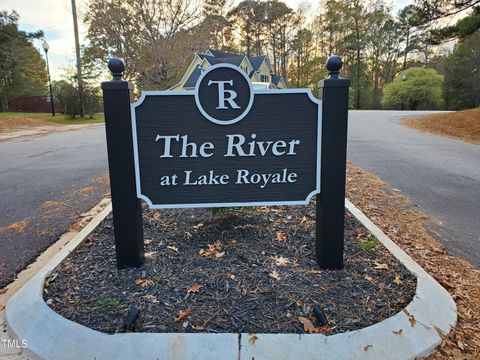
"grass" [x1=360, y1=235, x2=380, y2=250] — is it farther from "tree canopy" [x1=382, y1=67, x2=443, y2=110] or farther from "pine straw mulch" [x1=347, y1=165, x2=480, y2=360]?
"tree canopy" [x1=382, y1=67, x2=443, y2=110]

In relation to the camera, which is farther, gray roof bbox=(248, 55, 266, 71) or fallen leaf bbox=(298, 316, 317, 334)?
A: gray roof bbox=(248, 55, 266, 71)

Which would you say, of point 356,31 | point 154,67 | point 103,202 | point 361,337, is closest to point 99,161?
point 103,202

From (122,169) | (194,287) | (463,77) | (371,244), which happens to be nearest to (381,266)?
(371,244)

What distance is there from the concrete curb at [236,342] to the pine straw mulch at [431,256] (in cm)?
10

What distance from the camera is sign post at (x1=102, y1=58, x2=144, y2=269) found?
2.33m

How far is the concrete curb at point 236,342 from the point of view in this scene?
1728 mm

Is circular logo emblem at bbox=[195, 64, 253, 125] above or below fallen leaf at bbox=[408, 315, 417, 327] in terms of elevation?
above

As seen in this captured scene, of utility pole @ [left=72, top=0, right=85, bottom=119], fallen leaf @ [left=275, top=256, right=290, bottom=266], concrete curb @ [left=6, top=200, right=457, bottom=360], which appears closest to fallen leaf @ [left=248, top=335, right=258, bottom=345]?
concrete curb @ [left=6, top=200, right=457, bottom=360]

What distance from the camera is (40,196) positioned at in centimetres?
504

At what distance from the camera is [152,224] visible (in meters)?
3.39

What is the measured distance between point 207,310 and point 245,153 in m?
1.08

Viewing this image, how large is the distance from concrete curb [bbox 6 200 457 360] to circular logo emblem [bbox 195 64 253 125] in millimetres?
1405

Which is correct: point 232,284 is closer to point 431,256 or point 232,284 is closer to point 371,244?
point 371,244

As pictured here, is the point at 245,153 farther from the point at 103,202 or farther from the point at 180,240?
the point at 103,202
